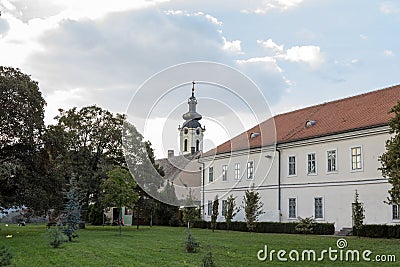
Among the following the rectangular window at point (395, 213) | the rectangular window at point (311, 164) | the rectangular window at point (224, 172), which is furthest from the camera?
the rectangular window at point (224, 172)

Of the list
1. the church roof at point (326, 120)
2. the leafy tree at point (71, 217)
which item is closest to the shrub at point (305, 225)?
the church roof at point (326, 120)

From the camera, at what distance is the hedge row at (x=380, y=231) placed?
26.6 m

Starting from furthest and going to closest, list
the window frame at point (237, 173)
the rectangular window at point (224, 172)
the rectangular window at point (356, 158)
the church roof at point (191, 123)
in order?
the rectangular window at point (224, 172)
the window frame at point (237, 173)
the rectangular window at point (356, 158)
the church roof at point (191, 123)

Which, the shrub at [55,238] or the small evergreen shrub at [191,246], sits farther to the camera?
the shrub at [55,238]

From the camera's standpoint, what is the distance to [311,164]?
34375 mm

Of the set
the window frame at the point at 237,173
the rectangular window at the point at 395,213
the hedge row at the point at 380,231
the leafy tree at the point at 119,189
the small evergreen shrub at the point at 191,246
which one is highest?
the window frame at the point at 237,173

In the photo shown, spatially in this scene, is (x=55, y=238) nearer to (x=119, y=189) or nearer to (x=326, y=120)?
(x=119, y=189)

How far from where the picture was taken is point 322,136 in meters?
33.2

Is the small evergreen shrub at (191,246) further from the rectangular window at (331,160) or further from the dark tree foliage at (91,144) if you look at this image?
the dark tree foliage at (91,144)

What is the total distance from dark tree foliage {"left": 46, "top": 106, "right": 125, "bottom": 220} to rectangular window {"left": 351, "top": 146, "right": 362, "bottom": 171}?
18536mm

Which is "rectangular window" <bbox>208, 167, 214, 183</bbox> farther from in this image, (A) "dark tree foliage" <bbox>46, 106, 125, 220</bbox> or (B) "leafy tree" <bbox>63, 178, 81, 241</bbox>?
(B) "leafy tree" <bbox>63, 178, 81, 241</bbox>

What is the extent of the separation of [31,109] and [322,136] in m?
17.5

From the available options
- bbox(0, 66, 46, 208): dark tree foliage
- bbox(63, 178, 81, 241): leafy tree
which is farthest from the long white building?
bbox(63, 178, 81, 241): leafy tree

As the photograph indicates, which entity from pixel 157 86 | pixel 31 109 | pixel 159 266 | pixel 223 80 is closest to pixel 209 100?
pixel 223 80
